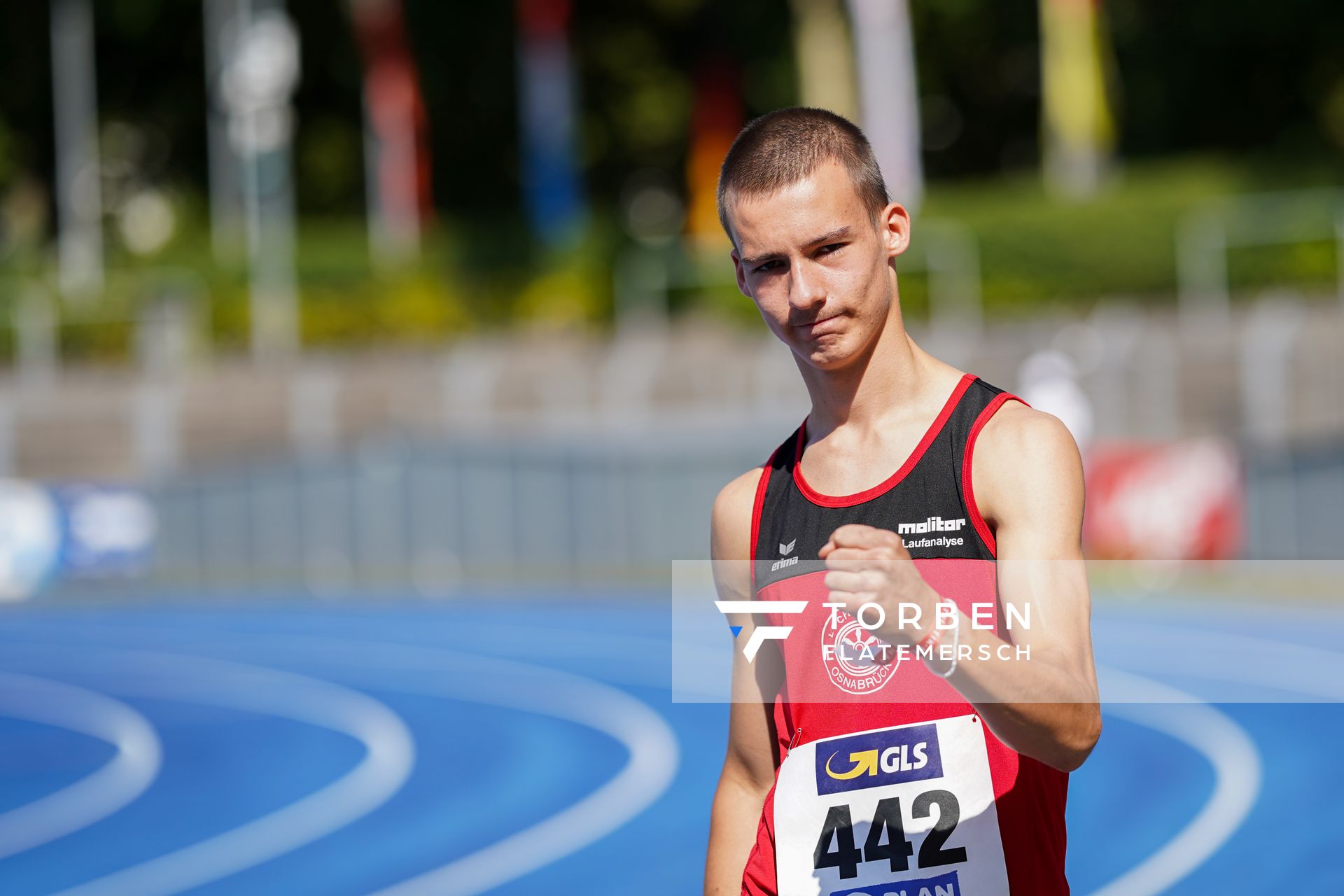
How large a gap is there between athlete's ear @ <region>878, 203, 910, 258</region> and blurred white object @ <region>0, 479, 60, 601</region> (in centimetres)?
1920

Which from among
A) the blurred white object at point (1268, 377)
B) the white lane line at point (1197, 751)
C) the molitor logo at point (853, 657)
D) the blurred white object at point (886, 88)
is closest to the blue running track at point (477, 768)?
the white lane line at point (1197, 751)

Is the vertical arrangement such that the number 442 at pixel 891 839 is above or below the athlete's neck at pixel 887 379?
below

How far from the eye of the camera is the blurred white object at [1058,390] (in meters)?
17.5

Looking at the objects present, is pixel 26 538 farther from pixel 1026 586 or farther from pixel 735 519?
pixel 1026 586

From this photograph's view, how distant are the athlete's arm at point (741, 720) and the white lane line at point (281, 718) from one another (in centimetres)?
499

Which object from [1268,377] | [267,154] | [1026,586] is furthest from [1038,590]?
[267,154]

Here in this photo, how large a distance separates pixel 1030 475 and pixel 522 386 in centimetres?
2071

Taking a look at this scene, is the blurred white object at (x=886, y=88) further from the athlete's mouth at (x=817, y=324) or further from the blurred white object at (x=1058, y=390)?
the athlete's mouth at (x=817, y=324)

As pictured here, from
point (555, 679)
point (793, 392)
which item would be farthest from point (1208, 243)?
point (555, 679)

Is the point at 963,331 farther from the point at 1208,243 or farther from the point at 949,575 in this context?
the point at 949,575

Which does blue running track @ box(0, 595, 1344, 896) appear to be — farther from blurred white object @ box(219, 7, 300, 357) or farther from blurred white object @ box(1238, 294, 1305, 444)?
blurred white object @ box(219, 7, 300, 357)

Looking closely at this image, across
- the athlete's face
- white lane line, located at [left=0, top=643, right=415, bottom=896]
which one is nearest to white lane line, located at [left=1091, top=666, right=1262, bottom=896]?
white lane line, located at [left=0, top=643, right=415, bottom=896]

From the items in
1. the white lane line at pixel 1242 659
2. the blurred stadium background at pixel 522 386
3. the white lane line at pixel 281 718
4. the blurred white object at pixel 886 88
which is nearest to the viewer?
the white lane line at pixel 281 718

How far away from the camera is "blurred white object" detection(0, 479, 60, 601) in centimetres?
2045
